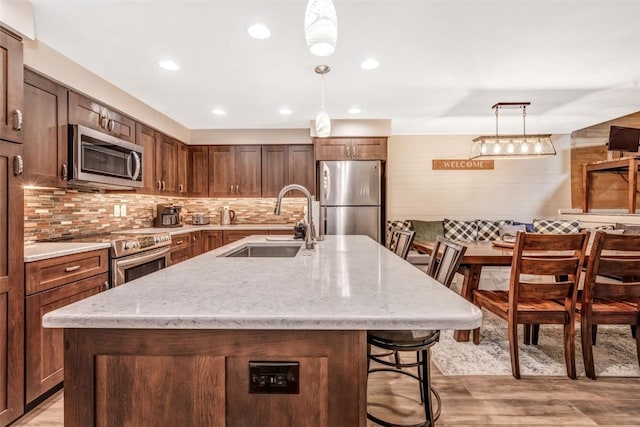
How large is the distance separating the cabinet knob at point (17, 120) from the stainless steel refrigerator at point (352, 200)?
327 cm

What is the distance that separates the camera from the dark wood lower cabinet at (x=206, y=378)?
83 centimetres

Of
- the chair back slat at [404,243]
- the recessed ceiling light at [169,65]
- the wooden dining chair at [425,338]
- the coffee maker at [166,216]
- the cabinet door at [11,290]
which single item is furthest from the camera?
the coffee maker at [166,216]

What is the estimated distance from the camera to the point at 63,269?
210 centimetres

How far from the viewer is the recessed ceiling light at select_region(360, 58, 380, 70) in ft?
9.04

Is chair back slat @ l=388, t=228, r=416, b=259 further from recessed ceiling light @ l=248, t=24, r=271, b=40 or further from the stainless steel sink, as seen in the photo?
recessed ceiling light @ l=248, t=24, r=271, b=40

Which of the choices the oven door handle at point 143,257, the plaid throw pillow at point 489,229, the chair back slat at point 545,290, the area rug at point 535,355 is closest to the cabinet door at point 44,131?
the oven door handle at point 143,257

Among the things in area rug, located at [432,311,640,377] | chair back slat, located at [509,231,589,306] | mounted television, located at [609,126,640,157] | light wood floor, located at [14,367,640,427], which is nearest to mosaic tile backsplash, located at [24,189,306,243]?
light wood floor, located at [14,367,640,427]

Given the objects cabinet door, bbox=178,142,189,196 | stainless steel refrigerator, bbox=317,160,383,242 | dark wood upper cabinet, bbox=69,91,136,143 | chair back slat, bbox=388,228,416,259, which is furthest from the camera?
cabinet door, bbox=178,142,189,196

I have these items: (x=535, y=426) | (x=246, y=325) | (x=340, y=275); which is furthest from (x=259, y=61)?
(x=535, y=426)

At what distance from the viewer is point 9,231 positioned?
1789 mm

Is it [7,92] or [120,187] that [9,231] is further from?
[120,187]

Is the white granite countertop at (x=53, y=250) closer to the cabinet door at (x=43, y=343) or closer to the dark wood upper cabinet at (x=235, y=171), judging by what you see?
the cabinet door at (x=43, y=343)

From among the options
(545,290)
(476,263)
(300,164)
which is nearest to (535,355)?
(545,290)

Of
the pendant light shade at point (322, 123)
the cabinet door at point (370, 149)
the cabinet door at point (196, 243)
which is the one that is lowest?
the cabinet door at point (196, 243)
